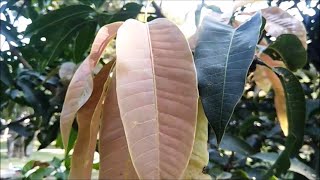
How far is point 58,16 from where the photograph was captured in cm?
92

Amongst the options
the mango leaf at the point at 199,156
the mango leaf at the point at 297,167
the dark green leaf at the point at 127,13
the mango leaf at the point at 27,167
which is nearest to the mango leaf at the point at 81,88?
the mango leaf at the point at 199,156

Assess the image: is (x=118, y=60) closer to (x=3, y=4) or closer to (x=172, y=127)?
(x=172, y=127)

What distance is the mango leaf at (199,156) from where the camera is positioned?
407mm

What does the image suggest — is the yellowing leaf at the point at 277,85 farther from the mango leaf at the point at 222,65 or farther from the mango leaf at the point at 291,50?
the mango leaf at the point at 222,65

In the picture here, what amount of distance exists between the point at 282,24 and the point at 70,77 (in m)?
0.42

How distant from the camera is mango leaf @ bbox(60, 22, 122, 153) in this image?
16.9 inches

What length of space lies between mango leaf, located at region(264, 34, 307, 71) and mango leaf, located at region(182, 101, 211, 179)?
0.70ft

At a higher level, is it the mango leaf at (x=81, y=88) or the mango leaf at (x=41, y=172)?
the mango leaf at (x=81, y=88)

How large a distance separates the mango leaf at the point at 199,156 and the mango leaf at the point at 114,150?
0.06m

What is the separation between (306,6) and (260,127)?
37cm

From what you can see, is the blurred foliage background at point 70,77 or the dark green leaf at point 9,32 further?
the dark green leaf at point 9,32

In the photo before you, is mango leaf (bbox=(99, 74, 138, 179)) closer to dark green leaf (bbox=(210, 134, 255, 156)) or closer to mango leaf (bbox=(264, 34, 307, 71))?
mango leaf (bbox=(264, 34, 307, 71))

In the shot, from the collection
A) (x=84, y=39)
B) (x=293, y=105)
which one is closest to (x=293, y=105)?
→ (x=293, y=105)

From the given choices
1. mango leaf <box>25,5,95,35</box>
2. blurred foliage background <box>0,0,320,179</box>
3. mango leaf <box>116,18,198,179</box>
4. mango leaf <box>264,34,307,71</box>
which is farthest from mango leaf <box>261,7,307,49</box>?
mango leaf <box>25,5,95,35</box>
